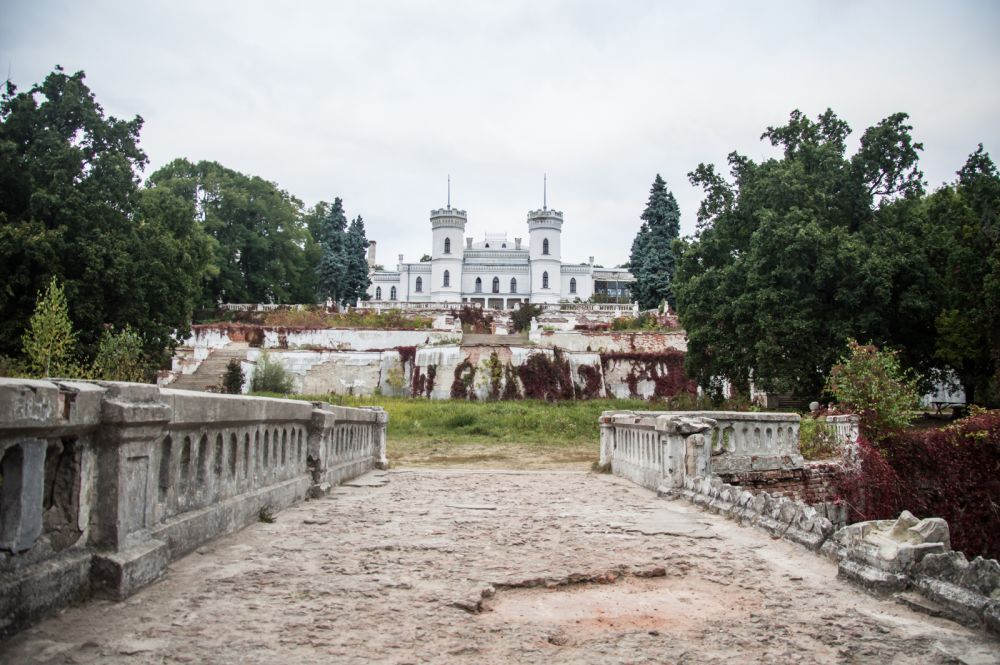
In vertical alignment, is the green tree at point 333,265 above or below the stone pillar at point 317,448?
above

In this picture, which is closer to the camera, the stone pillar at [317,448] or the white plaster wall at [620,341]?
the stone pillar at [317,448]

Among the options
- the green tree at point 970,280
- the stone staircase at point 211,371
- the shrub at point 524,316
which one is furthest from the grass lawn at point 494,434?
the shrub at point 524,316

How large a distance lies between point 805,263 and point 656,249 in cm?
2915

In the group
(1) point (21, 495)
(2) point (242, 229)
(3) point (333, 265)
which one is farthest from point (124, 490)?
(3) point (333, 265)

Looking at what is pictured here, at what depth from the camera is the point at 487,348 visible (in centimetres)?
3319

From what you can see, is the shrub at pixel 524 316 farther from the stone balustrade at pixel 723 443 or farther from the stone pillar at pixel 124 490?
the stone pillar at pixel 124 490

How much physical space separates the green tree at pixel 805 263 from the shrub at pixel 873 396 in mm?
8560

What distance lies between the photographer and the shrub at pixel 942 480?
11531 millimetres

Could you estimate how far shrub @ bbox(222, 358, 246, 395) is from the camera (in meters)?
33.8

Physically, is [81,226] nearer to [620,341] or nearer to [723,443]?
[723,443]

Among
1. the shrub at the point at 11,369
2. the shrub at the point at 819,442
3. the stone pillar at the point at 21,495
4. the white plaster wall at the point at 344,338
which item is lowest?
the shrub at the point at 819,442

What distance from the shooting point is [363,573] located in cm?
445

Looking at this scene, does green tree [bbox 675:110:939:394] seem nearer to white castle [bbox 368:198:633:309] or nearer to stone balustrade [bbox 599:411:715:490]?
stone balustrade [bbox 599:411:715:490]

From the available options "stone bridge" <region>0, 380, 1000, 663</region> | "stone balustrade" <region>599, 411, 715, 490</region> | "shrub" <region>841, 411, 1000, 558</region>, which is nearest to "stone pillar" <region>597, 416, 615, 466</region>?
"stone balustrade" <region>599, 411, 715, 490</region>
